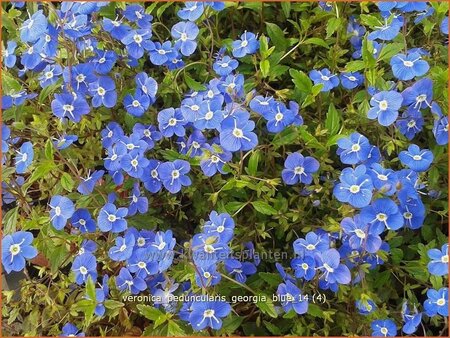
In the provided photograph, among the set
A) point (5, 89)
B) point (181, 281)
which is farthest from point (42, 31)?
point (181, 281)

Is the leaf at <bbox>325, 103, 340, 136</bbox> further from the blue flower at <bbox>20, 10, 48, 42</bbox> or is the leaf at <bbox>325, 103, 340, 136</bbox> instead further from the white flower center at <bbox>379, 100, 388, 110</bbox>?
the blue flower at <bbox>20, 10, 48, 42</bbox>

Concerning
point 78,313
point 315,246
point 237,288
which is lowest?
point 78,313

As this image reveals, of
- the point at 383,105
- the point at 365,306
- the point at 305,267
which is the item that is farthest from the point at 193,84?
the point at 365,306

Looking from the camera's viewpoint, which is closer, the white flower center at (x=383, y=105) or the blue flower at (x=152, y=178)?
the white flower center at (x=383, y=105)

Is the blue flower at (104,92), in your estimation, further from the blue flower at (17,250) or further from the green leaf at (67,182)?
the blue flower at (17,250)

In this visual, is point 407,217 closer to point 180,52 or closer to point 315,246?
point 315,246

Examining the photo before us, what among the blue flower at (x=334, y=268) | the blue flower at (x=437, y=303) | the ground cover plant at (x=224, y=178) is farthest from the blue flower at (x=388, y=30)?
the blue flower at (x=437, y=303)
